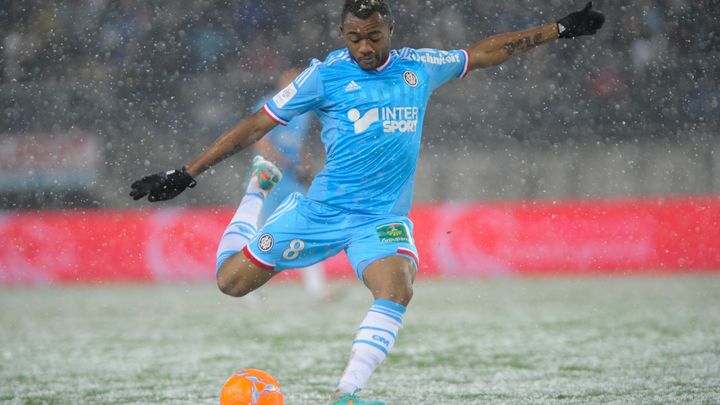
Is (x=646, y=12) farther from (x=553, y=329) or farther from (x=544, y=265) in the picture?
(x=553, y=329)

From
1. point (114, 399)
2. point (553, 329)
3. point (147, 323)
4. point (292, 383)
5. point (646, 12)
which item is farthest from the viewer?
point (646, 12)

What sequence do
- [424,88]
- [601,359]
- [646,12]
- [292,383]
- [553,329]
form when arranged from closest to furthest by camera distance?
1. [424,88]
2. [292,383]
3. [601,359]
4. [553,329]
5. [646,12]

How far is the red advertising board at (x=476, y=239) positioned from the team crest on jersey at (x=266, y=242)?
7.30 meters

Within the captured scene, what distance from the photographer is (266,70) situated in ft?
41.5

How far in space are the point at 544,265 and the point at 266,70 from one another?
14.3ft

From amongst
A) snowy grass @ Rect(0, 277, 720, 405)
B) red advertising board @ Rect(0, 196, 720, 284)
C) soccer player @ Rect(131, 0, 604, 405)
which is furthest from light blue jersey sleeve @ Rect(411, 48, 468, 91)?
red advertising board @ Rect(0, 196, 720, 284)

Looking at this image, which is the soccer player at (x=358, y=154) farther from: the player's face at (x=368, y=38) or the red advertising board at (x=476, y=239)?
the red advertising board at (x=476, y=239)

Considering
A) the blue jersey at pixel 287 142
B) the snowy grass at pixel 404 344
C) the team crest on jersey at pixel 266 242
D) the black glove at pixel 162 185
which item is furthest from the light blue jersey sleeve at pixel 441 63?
the blue jersey at pixel 287 142

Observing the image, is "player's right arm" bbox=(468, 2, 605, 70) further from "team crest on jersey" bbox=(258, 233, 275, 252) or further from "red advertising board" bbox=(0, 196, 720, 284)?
"red advertising board" bbox=(0, 196, 720, 284)

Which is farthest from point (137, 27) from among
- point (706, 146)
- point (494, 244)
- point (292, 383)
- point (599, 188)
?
point (292, 383)

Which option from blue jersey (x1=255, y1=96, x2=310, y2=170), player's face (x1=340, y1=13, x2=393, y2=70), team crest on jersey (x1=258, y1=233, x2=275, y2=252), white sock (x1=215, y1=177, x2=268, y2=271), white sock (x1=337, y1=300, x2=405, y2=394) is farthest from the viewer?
blue jersey (x1=255, y1=96, x2=310, y2=170)

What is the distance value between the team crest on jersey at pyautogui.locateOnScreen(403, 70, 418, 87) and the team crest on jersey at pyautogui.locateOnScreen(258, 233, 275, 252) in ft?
2.91

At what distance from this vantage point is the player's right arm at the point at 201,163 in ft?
12.9

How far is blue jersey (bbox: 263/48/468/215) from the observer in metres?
4.05
